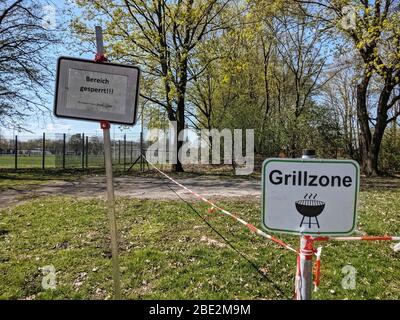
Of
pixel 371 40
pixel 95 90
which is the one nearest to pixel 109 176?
pixel 95 90

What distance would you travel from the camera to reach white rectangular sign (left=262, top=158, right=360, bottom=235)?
2.45 metres

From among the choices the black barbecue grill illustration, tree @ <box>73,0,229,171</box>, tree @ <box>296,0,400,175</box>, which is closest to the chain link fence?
tree @ <box>73,0,229,171</box>

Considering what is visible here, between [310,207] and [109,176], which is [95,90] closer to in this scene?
[109,176]

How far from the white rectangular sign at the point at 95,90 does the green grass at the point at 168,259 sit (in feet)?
8.15

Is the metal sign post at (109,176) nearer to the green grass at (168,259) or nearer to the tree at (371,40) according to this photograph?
the green grass at (168,259)

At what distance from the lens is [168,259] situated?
5617mm

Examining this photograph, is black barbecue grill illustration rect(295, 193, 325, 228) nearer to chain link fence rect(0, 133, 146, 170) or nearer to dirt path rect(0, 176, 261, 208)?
dirt path rect(0, 176, 261, 208)

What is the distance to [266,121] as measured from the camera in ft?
90.5

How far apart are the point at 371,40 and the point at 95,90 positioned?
15.4m

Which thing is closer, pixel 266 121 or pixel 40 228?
pixel 40 228

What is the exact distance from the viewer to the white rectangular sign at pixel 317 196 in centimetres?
245
